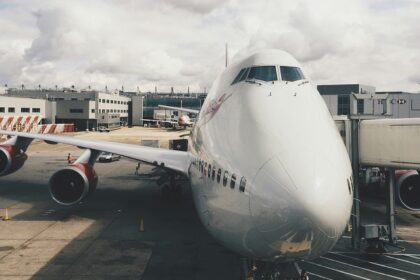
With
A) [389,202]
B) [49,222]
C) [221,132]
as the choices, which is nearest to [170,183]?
[49,222]

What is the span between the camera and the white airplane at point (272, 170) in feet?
25.4

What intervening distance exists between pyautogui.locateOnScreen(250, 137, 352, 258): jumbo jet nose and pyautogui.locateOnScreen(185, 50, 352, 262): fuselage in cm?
2

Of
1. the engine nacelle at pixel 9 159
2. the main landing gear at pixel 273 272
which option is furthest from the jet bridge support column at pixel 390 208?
the engine nacelle at pixel 9 159

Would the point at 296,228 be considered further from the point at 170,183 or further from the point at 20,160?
the point at 20,160

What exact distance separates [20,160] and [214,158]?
20550mm

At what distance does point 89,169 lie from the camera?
21.7 m

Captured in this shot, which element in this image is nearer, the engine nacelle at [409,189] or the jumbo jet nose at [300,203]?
the jumbo jet nose at [300,203]

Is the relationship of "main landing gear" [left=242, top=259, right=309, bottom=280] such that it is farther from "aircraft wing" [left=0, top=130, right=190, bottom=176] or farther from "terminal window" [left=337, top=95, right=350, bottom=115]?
"terminal window" [left=337, top=95, right=350, bottom=115]

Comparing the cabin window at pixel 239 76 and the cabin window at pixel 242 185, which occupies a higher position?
the cabin window at pixel 239 76

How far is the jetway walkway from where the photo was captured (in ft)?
46.9

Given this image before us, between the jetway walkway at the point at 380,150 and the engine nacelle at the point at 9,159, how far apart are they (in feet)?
67.7

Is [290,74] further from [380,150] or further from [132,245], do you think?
[132,245]

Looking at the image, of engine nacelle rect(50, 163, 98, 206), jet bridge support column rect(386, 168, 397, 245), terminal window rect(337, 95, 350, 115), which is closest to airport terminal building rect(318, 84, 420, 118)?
terminal window rect(337, 95, 350, 115)

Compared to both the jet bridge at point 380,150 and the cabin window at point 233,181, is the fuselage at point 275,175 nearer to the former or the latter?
the cabin window at point 233,181
